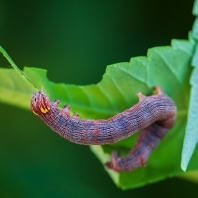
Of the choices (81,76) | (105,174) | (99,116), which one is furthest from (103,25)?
(105,174)

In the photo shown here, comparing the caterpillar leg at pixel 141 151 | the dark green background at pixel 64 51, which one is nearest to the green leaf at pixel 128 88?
the caterpillar leg at pixel 141 151

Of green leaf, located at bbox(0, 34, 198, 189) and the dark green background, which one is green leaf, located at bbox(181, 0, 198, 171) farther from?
the dark green background

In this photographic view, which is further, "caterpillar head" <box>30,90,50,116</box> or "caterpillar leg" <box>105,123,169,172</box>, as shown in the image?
"caterpillar leg" <box>105,123,169,172</box>

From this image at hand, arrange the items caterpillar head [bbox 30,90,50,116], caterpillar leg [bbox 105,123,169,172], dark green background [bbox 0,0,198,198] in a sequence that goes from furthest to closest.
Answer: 1. dark green background [bbox 0,0,198,198]
2. caterpillar leg [bbox 105,123,169,172]
3. caterpillar head [bbox 30,90,50,116]

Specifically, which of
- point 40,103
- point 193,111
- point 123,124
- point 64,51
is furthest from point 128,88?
point 64,51

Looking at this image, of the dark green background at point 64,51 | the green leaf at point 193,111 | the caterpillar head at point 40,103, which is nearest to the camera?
the caterpillar head at point 40,103

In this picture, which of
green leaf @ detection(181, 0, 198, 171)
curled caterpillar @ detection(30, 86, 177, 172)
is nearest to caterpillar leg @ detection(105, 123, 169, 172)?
curled caterpillar @ detection(30, 86, 177, 172)

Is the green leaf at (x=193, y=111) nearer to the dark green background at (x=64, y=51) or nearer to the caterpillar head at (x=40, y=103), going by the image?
the dark green background at (x=64, y=51)

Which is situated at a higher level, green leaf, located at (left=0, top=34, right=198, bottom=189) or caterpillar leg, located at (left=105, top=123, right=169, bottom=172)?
green leaf, located at (left=0, top=34, right=198, bottom=189)
